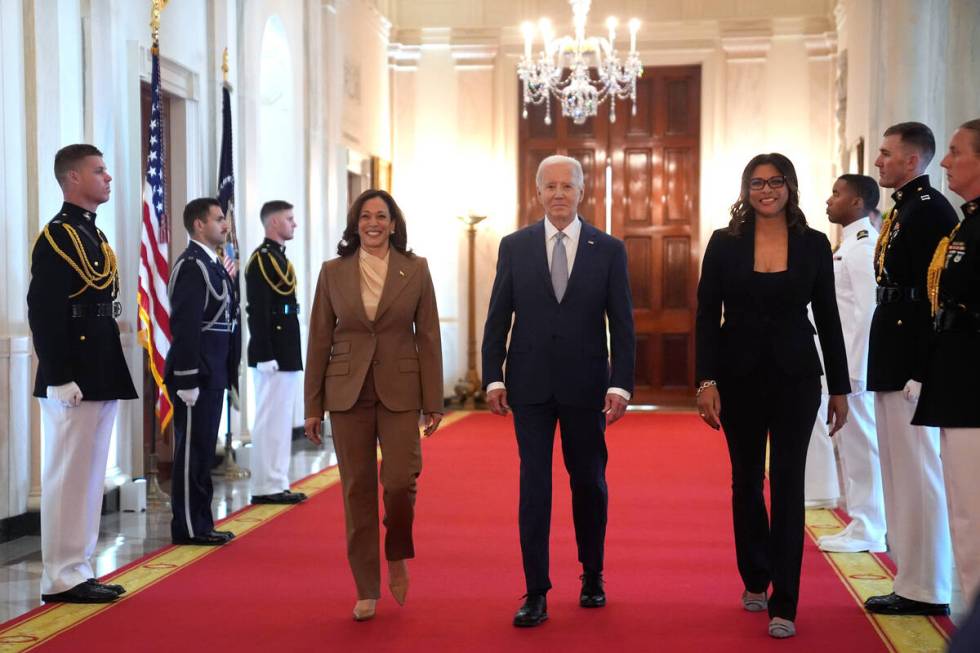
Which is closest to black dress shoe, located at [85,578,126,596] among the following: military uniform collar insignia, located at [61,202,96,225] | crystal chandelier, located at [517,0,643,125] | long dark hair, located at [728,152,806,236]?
military uniform collar insignia, located at [61,202,96,225]

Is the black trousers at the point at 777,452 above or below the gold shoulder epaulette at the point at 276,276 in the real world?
below

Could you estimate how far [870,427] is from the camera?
5.95 metres

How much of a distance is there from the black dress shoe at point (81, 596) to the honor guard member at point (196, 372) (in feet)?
3.85

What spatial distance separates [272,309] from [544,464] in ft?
11.4

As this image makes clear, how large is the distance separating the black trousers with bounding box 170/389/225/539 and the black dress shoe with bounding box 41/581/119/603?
3.77ft

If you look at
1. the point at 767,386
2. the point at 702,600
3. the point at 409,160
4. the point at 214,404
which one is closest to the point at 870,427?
the point at 702,600

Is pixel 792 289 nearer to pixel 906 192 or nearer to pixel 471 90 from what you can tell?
pixel 906 192

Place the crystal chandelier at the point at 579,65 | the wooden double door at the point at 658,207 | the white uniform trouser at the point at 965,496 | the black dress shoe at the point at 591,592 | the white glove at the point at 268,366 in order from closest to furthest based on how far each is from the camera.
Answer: the white uniform trouser at the point at 965,496
the black dress shoe at the point at 591,592
the white glove at the point at 268,366
the crystal chandelier at the point at 579,65
the wooden double door at the point at 658,207

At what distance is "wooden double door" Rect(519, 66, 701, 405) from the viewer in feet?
48.0

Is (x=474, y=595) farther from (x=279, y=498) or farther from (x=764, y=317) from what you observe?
(x=279, y=498)

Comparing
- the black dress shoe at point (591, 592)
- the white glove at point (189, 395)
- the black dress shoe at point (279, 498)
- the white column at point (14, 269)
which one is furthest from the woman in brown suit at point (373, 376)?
the black dress shoe at point (279, 498)

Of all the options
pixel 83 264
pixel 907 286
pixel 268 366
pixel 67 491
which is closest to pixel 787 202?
pixel 907 286

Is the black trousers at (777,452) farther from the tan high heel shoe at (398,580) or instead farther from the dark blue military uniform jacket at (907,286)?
the tan high heel shoe at (398,580)

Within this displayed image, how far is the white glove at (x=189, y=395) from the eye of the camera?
234 inches
